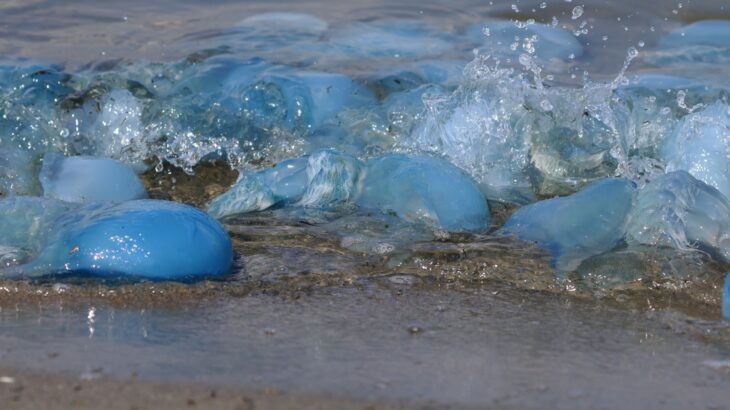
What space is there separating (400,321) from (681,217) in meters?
0.92

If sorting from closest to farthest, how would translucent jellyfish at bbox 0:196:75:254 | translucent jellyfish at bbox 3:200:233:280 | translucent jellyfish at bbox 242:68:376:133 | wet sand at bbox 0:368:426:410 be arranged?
wet sand at bbox 0:368:426:410 → translucent jellyfish at bbox 3:200:233:280 → translucent jellyfish at bbox 0:196:75:254 → translucent jellyfish at bbox 242:68:376:133

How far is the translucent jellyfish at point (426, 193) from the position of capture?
2891 mm

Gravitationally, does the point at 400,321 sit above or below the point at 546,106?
below

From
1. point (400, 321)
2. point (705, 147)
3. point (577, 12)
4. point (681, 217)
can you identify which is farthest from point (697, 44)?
point (400, 321)

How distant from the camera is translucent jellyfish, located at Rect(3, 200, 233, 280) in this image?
242 centimetres

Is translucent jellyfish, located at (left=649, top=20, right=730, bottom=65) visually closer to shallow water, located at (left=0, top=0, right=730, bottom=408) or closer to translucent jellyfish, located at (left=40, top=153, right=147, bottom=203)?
shallow water, located at (left=0, top=0, right=730, bottom=408)

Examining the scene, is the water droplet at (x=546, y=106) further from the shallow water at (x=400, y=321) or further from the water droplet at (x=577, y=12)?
the water droplet at (x=577, y=12)

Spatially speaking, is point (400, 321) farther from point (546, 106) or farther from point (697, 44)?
point (697, 44)

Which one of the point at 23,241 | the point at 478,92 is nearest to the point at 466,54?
the point at 478,92

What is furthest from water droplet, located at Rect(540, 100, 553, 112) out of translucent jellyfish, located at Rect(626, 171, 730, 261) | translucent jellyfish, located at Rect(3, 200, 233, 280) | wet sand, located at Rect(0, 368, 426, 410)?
wet sand, located at Rect(0, 368, 426, 410)

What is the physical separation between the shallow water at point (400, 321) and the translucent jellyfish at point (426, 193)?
2.7 inches

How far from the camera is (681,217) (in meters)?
2.72

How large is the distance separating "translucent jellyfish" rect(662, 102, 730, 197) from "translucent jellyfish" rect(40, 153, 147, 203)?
1.64 metres

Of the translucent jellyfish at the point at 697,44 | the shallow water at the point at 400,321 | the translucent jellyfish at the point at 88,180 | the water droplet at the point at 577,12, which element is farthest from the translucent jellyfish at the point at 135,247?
the water droplet at the point at 577,12
